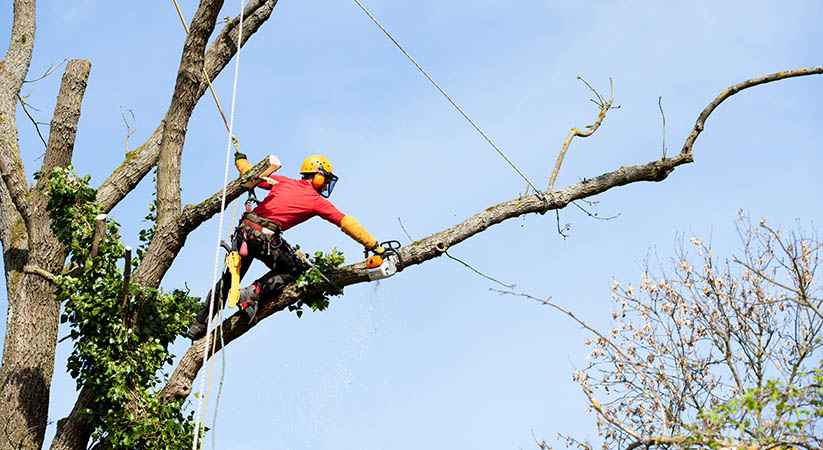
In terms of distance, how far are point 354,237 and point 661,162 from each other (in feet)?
9.19

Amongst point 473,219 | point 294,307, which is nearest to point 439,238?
point 473,219

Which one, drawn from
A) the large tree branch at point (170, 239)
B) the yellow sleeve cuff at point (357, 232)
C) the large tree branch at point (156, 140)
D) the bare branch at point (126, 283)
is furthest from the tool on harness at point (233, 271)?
the large tree branch at point (156, 140)

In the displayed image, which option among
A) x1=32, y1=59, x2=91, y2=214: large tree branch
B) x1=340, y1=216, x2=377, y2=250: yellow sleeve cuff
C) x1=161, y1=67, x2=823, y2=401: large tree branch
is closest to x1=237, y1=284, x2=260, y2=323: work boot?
x1=161, y1=67, x2=823, y2=401: large tree branch

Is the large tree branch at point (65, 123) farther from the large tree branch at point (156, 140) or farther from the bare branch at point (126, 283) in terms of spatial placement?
the bare branch at point (126, 283)

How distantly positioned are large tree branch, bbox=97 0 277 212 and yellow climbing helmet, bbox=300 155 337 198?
212cm

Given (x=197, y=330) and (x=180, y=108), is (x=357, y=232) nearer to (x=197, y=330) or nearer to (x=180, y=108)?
(x=197, y=330)

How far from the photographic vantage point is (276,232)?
728 centimetres

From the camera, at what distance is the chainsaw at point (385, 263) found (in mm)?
7227

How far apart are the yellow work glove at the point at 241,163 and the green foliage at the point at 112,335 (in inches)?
46.3

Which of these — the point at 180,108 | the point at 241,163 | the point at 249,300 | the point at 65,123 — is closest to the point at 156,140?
the point at 65,123

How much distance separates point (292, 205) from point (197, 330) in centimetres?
134

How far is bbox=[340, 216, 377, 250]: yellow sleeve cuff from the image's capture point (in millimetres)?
7250

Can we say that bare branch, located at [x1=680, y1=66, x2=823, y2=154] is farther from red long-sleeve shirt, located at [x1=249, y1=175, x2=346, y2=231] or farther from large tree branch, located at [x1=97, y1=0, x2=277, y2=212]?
large tree branch, located at [x1=97, y1=0, x2=277, y2=212]

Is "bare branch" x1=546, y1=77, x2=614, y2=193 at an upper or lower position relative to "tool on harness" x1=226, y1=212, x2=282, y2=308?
upper
